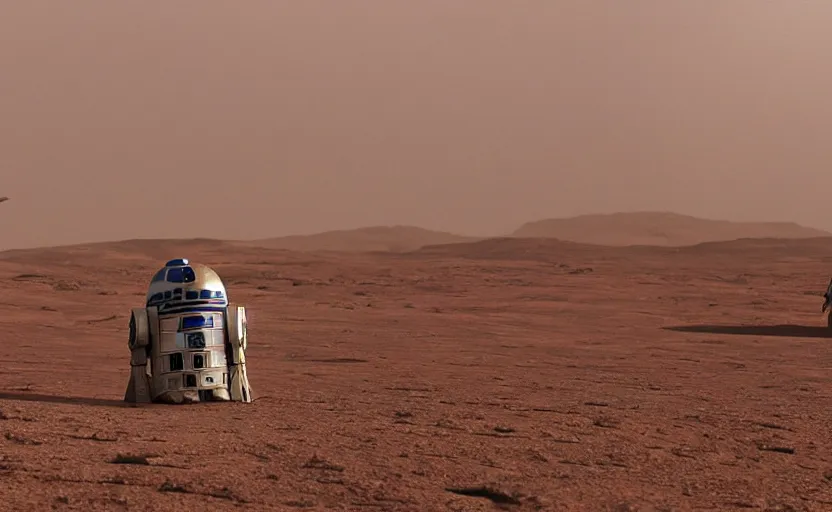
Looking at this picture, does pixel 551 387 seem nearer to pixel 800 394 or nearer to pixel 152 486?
pixel 800 394

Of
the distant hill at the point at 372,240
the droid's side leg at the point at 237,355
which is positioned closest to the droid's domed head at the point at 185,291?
the droid's side leg at the point at 237,355

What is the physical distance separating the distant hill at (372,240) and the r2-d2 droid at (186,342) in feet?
324

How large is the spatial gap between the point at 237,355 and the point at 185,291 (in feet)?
2.99

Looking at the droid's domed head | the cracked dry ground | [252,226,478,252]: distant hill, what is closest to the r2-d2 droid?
the droid's domed head

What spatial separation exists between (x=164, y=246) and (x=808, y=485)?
56.0m

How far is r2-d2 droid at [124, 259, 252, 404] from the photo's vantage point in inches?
467

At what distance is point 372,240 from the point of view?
400 ft

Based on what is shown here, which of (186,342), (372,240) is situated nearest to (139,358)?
(186,342)

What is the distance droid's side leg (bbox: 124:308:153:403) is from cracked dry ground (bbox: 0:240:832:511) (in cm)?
29

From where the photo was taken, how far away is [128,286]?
34.1 meters

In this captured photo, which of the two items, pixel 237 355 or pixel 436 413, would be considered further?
pixel 237 355

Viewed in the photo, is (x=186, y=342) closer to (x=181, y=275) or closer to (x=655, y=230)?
(x=181, y=275)

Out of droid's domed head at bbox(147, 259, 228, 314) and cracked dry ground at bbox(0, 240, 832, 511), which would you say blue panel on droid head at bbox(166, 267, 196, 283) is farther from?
cracked dry ground at bbox(0, 240, 832, 511)

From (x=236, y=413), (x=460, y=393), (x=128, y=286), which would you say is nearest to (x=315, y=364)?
(x=460, y=393)
